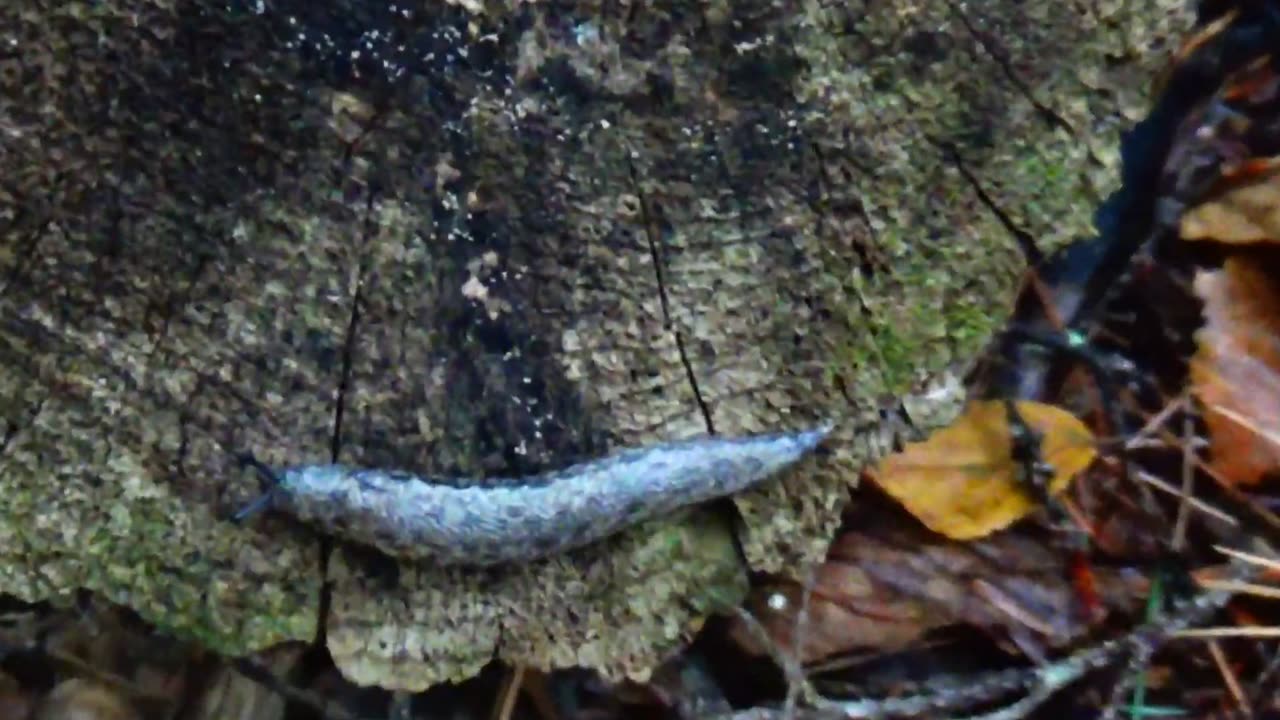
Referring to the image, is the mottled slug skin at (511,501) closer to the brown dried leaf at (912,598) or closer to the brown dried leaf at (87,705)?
the brown dried leaf at (912,598)

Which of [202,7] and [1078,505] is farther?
[1078,505]

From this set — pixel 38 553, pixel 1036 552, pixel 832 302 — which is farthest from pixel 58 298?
pixel 1036 552

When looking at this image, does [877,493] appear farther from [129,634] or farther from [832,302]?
[129,634]

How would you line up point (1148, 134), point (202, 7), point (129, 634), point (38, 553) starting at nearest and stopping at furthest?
point (202, 7)
point (38, 553)
point (129, 634)
point (1148, 134)

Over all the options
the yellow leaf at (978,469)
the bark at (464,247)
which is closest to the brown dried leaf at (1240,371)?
the yellow leaf at (978,469)

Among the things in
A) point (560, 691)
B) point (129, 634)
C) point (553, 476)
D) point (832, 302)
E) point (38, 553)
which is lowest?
point (129, 634)

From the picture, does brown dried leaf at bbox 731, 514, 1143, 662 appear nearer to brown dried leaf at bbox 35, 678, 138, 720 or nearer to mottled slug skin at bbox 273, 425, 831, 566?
mottled slug skin at bbox 273, 425, 831, 566

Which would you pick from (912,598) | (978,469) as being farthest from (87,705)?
(978,469)
